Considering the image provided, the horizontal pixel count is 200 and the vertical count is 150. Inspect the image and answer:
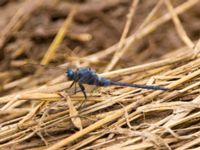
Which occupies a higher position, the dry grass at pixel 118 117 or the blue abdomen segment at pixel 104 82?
the blue abdomen segment at pixel 104 82

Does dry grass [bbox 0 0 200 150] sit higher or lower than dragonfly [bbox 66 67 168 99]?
lower

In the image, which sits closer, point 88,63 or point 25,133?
point 25,133

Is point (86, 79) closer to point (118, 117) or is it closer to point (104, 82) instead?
point (104, 82)

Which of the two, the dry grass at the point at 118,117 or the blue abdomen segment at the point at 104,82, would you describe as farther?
the blue abdomen segment at the point at 104,82

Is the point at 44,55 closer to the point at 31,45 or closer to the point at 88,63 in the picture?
the point at 31,45

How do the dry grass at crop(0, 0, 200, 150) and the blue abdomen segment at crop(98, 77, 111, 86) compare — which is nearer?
the dry grass at crop(0, 0, 200, 150)

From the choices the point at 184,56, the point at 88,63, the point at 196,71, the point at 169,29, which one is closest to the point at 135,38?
the point at 88,63

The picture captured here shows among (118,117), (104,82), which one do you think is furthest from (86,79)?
(118,117)

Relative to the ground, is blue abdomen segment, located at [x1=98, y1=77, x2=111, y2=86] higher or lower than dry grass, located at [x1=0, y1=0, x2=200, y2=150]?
higher

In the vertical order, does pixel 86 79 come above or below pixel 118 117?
above

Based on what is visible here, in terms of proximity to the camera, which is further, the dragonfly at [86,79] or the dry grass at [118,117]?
the dragonfly at [86,79]

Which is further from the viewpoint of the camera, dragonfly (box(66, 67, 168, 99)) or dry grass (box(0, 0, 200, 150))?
dragonfly (box(66, 67, 168, 99))
